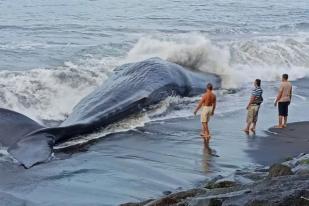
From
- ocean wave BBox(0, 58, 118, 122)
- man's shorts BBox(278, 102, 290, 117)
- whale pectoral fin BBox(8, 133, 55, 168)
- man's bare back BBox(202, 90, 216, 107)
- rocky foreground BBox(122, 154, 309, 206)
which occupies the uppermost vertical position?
rocky foreground BBox(122, 154, 309, 206)

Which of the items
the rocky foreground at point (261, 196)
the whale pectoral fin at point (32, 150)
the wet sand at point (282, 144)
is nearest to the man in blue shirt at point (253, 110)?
the wet sand at point (282, 144)

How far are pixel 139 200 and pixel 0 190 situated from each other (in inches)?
99.0

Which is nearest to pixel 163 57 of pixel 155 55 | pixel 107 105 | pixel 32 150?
pixel 155 55

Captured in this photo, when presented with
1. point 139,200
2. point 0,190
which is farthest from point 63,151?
point 139,200

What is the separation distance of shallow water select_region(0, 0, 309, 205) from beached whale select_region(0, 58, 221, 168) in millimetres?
283

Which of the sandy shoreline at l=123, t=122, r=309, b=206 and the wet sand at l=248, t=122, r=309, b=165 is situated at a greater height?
the sandy shoreline at l=123, t=122, r=309, b=206

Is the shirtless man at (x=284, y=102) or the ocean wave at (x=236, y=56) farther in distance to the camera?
the ocean wave at (x=236, y=56)

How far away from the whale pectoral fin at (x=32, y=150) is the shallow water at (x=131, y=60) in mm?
197

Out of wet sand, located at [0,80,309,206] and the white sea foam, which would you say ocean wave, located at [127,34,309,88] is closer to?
the white sea foam

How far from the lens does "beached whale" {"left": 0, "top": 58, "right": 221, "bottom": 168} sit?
41.2 feet

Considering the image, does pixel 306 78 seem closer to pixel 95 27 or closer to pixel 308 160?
pixel 308 160

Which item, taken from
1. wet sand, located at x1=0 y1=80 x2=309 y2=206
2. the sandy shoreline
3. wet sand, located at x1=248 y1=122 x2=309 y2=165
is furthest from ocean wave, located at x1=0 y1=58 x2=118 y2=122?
the sandy shoreline

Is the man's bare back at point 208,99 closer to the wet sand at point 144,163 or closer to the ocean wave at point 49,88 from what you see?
the wet sand at point 144,163

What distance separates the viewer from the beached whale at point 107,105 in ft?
41.2
